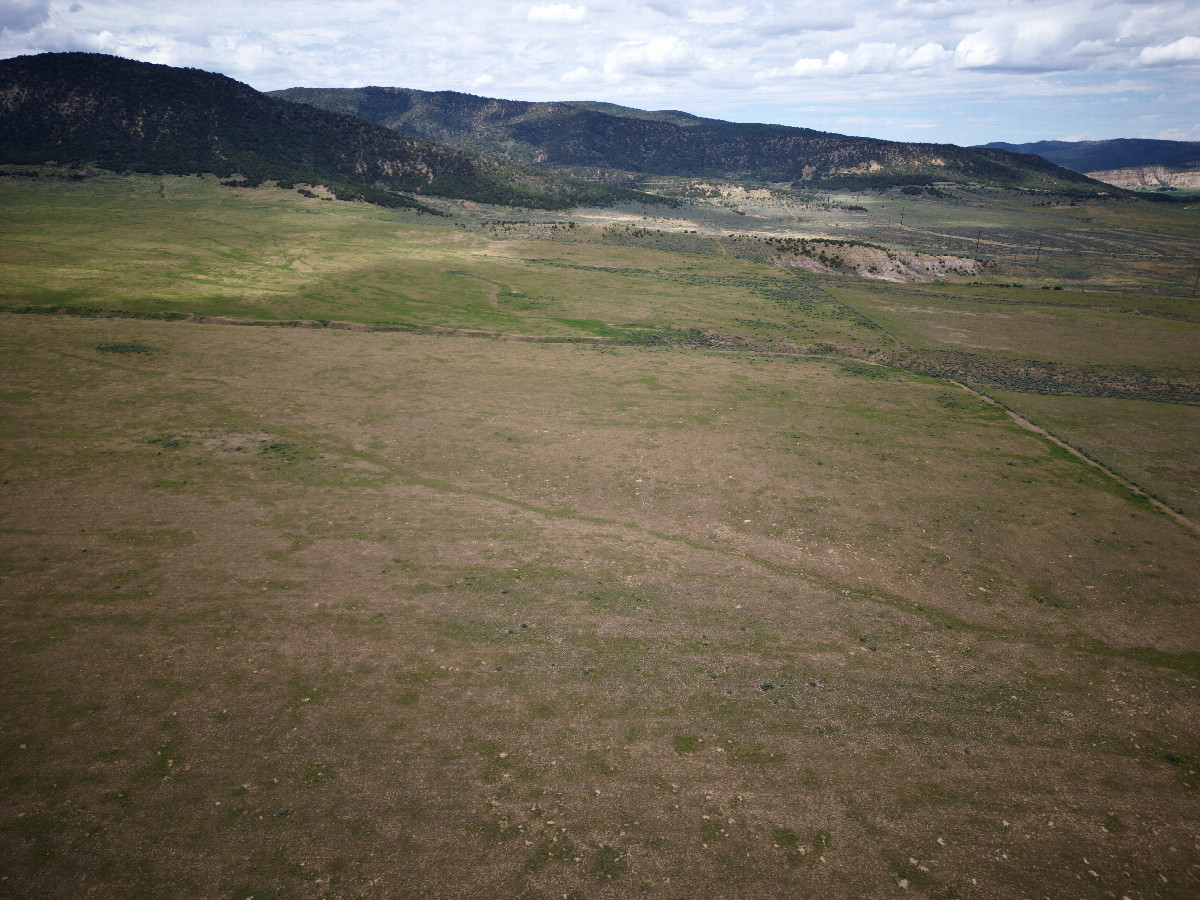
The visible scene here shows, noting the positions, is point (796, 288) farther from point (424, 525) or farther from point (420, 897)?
point (420, 897)

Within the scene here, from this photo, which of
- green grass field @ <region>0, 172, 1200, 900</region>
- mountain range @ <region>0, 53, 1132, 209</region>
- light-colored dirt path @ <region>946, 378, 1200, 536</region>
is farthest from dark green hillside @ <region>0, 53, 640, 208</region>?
light-colored dirt path @ <region>946, 378, 1200, 536</region>

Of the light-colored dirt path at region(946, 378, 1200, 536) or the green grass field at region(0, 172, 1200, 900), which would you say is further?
the light-colored dirt path at region(946, 378, 1200, 536)

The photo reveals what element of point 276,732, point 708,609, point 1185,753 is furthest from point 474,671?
point 1185,753

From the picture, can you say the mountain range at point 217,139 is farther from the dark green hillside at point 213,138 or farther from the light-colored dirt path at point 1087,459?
the light-colored dirt path at point 1087,459

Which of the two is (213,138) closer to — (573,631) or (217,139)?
(217,139)

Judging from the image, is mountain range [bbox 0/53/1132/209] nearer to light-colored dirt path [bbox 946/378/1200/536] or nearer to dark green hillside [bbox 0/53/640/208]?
dark green hillside [bbox 0/53/640/208]
